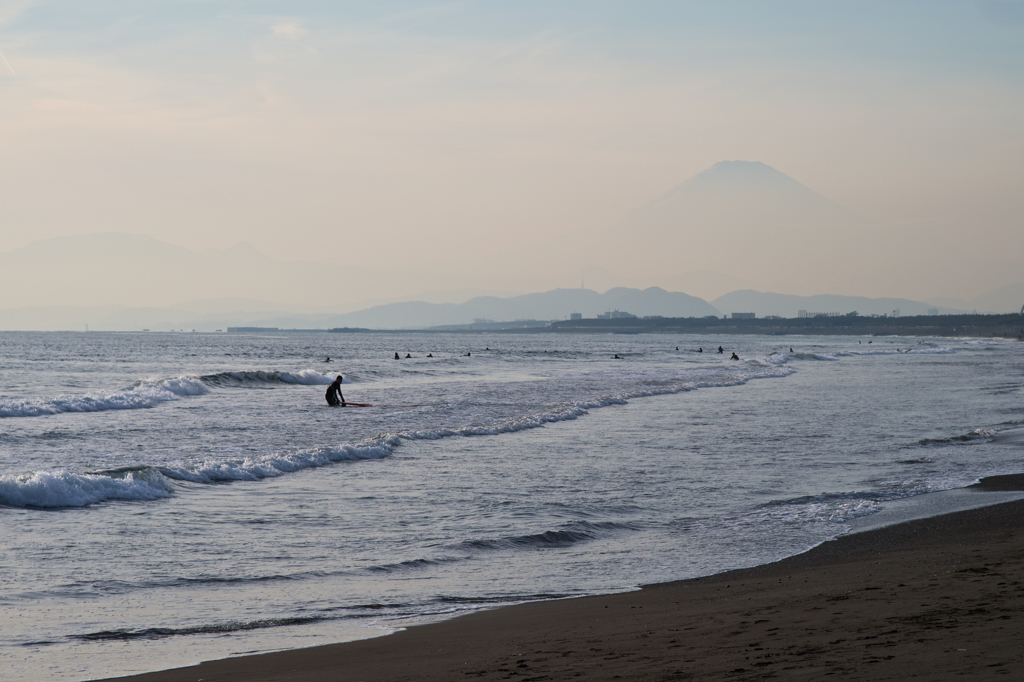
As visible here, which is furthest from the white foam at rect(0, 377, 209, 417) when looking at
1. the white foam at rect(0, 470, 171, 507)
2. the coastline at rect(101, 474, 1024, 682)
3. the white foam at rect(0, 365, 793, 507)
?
the coastline at rect(101, 474, 1024, 682)

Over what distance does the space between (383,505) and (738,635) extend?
8004 millimetres

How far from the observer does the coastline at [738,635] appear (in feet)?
17.1

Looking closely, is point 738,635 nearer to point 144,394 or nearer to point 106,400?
point 106,400

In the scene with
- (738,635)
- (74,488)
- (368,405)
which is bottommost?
(368,405)

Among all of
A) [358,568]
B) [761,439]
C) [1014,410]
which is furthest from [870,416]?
[358,568]

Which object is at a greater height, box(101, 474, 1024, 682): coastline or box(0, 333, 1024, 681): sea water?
box(101, 474, 1024, 682): coastline

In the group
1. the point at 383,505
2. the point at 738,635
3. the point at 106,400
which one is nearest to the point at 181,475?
the point at 383,505

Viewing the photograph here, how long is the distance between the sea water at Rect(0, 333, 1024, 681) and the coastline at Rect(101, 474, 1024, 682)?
63 centimetres

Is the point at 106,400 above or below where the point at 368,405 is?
above

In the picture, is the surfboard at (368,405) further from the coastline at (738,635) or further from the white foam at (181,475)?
the coastline at (738,635)

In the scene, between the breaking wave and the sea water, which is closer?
the sea water

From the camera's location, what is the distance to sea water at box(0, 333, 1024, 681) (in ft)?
26.0

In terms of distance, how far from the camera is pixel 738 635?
245 inches

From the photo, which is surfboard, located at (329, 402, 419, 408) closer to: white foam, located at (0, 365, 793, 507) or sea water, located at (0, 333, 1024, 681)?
sea water, located at (0, 333, 1024, 681)
